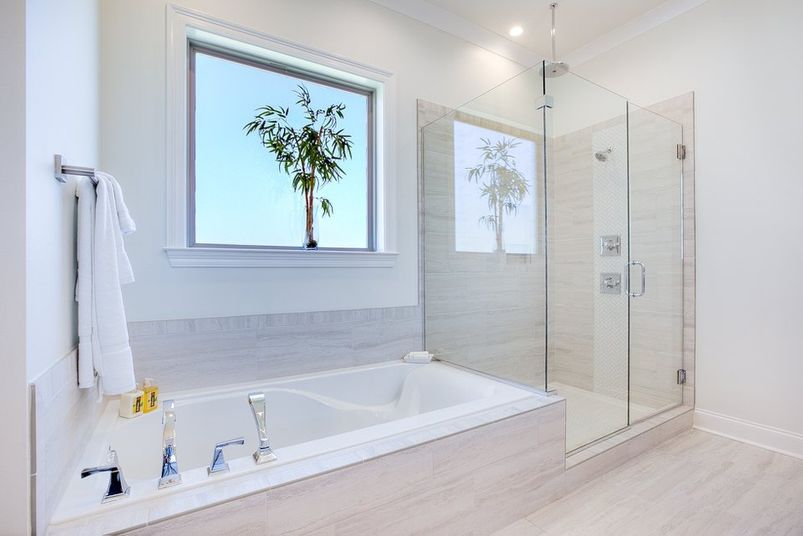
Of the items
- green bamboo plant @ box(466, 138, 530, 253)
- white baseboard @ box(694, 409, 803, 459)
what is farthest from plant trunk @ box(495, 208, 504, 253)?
white baseboard @ box(694, 409, 803, 459)

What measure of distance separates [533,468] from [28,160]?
1978 millimetres

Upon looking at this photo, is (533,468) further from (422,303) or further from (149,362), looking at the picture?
(149,362)

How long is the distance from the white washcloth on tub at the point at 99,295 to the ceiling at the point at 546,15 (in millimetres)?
2374

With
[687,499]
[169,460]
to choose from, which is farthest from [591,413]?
[169,460]

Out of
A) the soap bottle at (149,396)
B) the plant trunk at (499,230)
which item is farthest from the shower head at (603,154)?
the soap bottle at (149,396)

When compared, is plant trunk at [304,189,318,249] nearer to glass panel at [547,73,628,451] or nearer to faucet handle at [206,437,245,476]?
faucet handle at [206,437,245,476]

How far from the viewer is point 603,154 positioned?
264 centimetres

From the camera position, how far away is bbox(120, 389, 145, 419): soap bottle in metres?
1.60

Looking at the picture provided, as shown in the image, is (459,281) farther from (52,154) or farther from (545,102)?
(52,154)

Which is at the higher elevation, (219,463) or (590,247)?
(590,247)

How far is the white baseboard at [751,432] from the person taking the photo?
216cm

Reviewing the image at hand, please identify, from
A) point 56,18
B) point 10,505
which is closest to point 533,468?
point 10,505

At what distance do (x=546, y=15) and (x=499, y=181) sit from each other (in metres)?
1.35

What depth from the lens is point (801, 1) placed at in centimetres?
210
